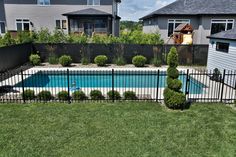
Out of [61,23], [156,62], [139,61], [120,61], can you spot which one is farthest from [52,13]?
[156,62]

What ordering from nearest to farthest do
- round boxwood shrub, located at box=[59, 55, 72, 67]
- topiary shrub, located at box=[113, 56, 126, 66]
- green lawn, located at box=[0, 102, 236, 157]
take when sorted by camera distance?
green lawn, located at box=[0, 102, 236, 157] < round boxwood shrub, located at box=[59, 55, 72, 67] < topiary shrub, located at box=[113, 56, 126, 66]

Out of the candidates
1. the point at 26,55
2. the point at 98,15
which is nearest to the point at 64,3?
the point at 98,15

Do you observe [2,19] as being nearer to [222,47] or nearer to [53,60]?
[53,60]

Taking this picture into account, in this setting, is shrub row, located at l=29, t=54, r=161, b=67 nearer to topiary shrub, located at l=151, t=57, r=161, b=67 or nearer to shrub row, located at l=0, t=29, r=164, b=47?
topiary shrub, located at l=151, t=57, r=161, b=67

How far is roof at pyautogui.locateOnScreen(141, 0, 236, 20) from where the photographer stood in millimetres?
21380

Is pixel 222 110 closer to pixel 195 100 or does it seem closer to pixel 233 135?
pixel 195 100

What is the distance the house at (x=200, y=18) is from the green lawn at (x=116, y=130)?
15110mm

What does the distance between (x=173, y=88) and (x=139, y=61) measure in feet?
30.4

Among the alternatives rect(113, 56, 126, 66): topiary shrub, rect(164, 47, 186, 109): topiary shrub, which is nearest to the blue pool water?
rect(113, 56, 126, 66): topiary shrub

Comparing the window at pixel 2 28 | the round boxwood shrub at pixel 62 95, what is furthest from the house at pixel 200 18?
the window at pixel 2 28

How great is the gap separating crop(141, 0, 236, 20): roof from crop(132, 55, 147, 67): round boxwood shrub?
6.61 m

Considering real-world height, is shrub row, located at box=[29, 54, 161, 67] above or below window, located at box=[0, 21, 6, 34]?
below

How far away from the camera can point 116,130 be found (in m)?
6.70

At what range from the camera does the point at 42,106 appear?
8.71 meters
